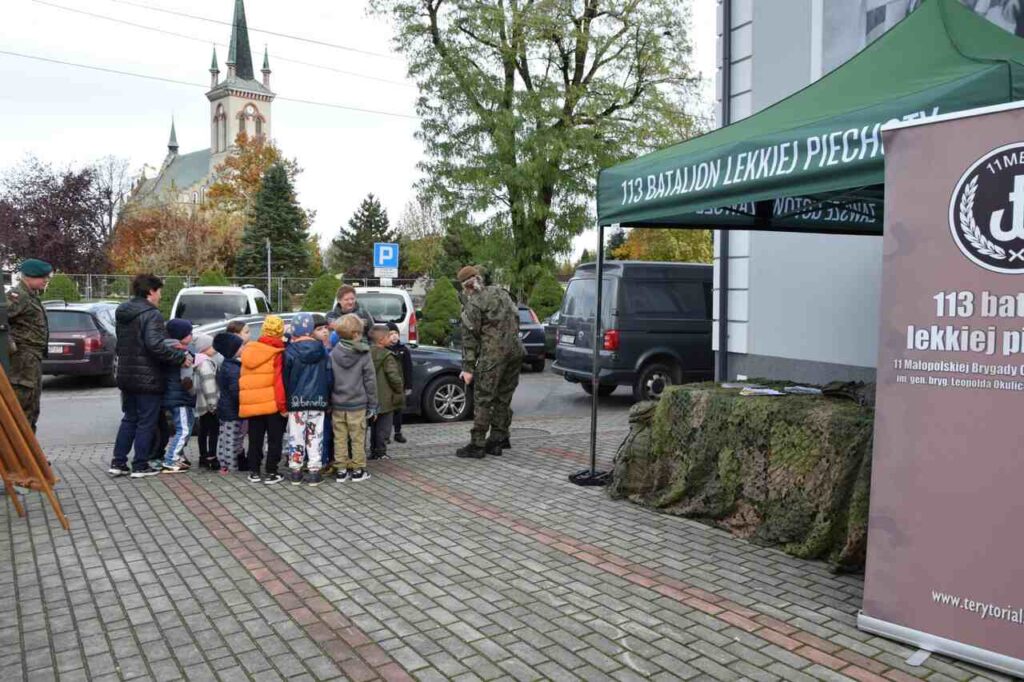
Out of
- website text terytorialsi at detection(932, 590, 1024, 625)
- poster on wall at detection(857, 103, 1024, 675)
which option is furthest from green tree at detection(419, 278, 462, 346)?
website text terytorialsi at detection(932, 590, 1024, 625)

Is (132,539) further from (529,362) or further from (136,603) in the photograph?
(529,362)

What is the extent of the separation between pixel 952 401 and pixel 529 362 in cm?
1484

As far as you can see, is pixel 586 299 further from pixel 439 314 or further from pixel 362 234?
pixel 362 234

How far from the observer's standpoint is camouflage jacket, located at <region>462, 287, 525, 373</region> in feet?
25.6

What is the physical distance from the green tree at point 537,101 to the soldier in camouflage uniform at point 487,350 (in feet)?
45.4

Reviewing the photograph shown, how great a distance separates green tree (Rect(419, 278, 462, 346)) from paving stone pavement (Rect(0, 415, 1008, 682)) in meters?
14.3

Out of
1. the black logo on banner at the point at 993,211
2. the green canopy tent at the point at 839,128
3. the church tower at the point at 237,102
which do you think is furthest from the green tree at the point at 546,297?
the church tower at the point at 237,102

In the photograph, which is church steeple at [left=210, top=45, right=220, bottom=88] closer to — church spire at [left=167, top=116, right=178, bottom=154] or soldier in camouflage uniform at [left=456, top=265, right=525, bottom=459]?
church spire at [left=167, top=116, right=178, bottom=154]

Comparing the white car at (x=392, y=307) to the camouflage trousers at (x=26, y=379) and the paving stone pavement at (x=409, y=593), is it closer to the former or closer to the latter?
the camouflage trousers at (x=26, y=379)

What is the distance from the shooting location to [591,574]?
4695mm

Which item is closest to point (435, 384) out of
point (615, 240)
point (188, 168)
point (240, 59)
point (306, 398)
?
point (306, 398)

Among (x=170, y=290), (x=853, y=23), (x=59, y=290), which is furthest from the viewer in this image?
(x=170, y=290)

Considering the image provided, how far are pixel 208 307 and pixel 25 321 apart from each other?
6.66 meters

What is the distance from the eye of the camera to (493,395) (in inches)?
312
